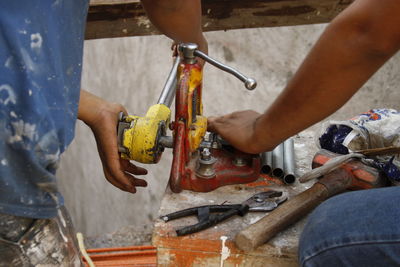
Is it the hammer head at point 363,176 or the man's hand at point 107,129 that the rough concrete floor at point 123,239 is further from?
the hammer head at point 363,176

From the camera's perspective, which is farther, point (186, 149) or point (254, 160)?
point (254, 160)

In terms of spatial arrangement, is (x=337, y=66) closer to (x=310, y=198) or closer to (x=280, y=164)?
(x=310, y=198)

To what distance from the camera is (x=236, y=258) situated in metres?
1.18

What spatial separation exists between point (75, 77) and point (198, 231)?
1.79 ft

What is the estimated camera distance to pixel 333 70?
39.9 inches

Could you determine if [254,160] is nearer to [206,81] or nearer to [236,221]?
[236,221]

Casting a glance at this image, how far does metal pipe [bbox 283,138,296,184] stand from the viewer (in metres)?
1.43

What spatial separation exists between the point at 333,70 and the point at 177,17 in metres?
0.71

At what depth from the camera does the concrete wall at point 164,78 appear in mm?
3072

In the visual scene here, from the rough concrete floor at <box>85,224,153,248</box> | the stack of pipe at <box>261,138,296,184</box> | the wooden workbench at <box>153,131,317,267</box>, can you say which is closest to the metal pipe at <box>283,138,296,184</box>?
the stack of pipe at <box>261,138,296,184</box>

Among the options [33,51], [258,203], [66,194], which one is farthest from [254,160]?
[66,194]

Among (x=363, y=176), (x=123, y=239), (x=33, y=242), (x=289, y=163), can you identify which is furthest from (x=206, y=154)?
(x=123, y=239)

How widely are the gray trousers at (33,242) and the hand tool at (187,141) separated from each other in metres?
0.32

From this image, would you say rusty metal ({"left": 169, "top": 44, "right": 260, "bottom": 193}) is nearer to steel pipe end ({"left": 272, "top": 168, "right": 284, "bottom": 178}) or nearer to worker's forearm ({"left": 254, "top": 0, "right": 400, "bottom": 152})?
steel pipe end ({"left": 272, "top": 168, "right": 284, "bottom": 178})
